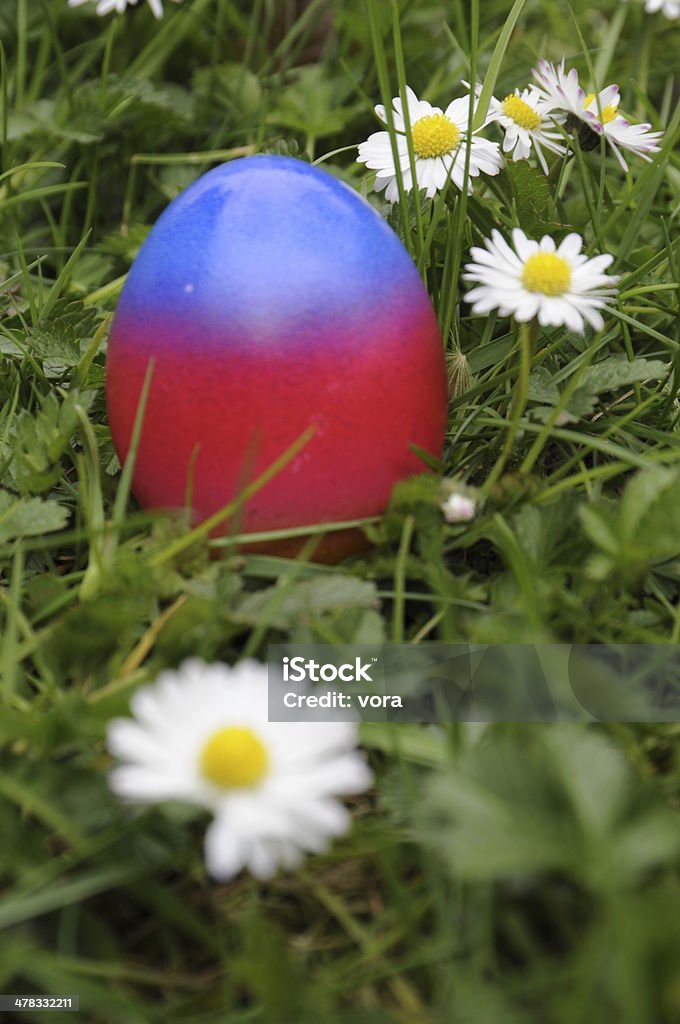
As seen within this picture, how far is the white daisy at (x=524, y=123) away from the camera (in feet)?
4.70

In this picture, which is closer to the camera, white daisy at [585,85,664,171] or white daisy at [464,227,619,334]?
white daisy at [464,227,619,334]

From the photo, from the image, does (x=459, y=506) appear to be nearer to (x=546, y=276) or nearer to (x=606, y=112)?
(x=546, y=276)

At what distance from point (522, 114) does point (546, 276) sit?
399 mm

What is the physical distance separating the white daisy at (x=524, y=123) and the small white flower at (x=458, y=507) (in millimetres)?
557

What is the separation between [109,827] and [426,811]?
28cm

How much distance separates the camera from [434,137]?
137cm

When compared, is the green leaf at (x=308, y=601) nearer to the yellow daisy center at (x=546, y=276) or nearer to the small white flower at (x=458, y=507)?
the small white flower at (x=458, y=507)

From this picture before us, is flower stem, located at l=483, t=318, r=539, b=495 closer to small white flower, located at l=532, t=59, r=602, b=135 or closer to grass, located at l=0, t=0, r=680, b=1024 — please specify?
grass, located at l=0, t=0, r=680, b=1024

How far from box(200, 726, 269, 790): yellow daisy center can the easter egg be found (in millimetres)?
290

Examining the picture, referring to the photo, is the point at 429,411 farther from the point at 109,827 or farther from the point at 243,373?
the point at 109,827

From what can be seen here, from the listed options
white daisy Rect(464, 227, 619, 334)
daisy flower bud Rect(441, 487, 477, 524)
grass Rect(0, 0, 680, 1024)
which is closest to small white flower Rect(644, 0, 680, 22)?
grass Rect(0, 0, 680, 1024)

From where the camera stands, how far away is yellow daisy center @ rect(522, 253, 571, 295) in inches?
45.5

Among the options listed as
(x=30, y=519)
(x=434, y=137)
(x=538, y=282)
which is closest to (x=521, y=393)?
(x=538, y=282)

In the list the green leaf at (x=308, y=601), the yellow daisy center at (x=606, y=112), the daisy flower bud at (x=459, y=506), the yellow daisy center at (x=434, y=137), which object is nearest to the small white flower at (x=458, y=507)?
the daisy flower bud at (x=459, y=506)
